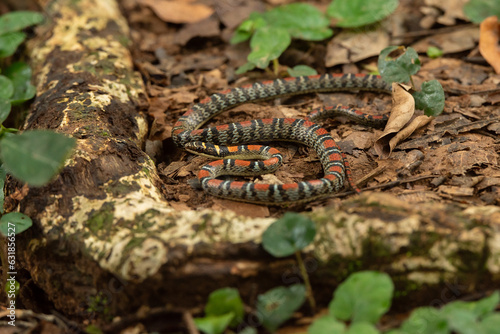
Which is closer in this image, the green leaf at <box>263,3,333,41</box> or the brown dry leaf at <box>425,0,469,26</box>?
the green leaf at <box>263,3,333,41</box>

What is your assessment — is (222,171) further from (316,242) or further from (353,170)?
(316,242)

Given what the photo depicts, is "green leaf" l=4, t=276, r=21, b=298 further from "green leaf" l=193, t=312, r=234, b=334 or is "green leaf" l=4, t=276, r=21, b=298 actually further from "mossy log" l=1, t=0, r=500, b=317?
"green leaf" l=193, t=312, r=234, b=334

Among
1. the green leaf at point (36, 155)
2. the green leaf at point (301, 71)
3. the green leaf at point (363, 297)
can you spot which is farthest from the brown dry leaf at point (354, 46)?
the green leaf at point (36, 155)

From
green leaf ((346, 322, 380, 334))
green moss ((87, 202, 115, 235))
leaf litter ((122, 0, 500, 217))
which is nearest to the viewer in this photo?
green leaf ((346, 322, 380, 334))

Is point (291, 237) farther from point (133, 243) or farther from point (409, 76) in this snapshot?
point (409, 76)

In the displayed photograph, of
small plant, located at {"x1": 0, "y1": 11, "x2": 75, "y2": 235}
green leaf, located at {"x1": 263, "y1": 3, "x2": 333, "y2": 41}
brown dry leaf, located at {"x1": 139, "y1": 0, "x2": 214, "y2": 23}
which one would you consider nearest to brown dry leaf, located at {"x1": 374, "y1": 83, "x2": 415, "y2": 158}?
green leaf, located at {"x1": 263, "y1": 3, "x2": 333, "y2": 41}

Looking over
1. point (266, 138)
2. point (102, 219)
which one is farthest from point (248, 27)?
point (102, 219)

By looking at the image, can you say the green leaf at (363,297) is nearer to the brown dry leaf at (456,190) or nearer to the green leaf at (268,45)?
the brown dry leaf at (456,190)
